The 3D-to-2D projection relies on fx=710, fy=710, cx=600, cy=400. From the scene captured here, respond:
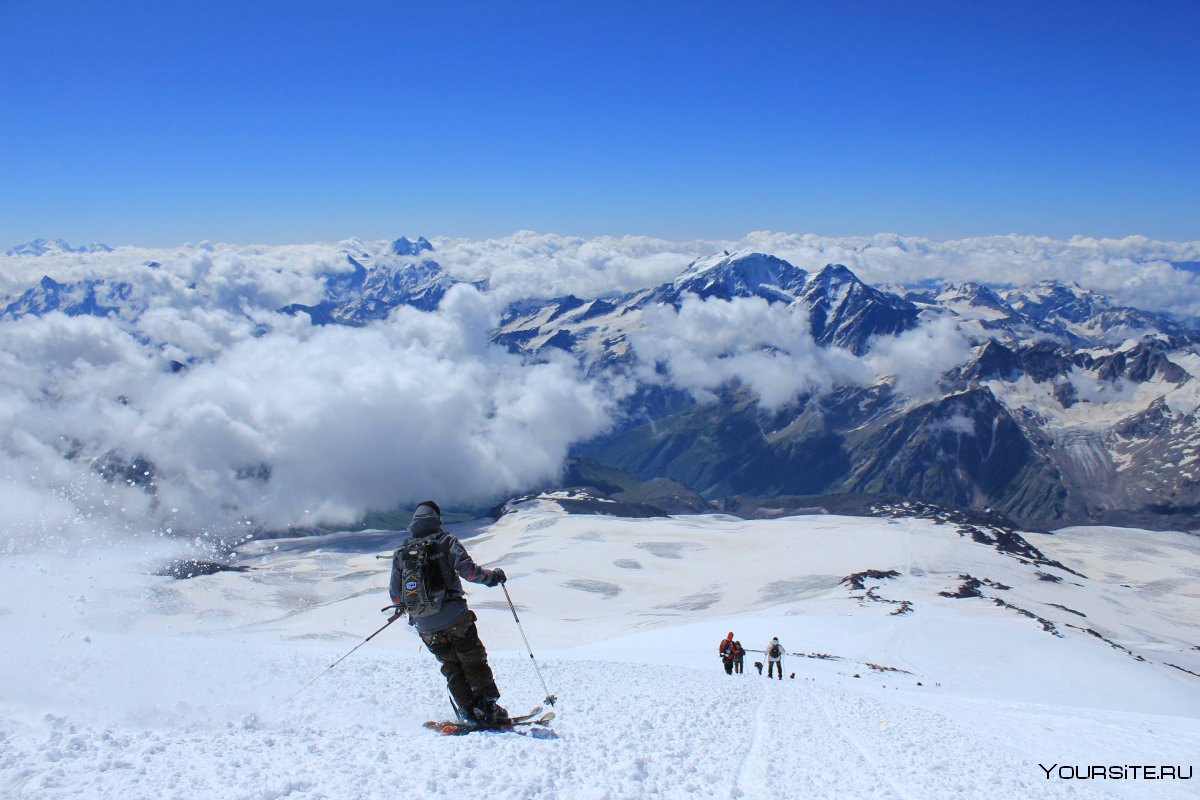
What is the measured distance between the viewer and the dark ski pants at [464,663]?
15.0 m

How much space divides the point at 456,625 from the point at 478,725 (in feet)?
6.82

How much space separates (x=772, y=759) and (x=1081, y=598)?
15938 centimetres

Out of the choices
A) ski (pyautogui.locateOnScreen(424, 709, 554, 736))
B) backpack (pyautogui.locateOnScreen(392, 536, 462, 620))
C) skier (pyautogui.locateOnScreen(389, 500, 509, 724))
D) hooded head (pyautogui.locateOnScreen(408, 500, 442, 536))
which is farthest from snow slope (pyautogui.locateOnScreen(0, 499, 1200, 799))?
hooded head (pyautogui.locateOnScreen(408, 500, 442, 536))

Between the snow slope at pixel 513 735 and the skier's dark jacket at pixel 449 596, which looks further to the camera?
the skier's dark jacket at pixel 449 596

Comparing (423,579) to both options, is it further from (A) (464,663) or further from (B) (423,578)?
(A) (464,663)

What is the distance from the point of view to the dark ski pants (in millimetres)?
15016

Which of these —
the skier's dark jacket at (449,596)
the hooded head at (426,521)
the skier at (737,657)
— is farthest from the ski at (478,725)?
the skier at (737,657)

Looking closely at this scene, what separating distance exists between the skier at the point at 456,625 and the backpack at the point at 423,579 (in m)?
0.03

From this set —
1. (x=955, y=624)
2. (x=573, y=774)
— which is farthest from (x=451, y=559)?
(x=955, y=624)

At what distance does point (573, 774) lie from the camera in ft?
39.4

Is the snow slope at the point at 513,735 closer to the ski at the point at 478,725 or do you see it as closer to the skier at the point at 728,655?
the ski at the point at 478,725

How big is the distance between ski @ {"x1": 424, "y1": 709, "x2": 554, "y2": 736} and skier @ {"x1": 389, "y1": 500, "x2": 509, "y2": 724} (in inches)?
4.6

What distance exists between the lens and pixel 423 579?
47.4 feet

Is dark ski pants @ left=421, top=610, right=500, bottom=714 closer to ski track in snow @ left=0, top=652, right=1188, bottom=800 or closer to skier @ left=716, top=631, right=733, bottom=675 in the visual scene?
ski track in snow @ left=0, top=652, right=1188, bottom=800
